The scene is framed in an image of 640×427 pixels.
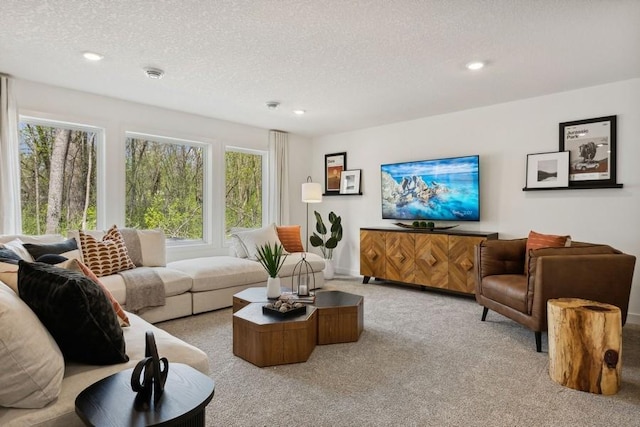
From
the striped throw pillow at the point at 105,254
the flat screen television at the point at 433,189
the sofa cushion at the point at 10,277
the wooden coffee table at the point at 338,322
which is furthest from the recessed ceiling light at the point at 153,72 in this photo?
Result: the flat screen television at the point at 433,189

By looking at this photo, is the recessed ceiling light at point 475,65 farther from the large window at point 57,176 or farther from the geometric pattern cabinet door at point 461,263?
the large window at point 57,176

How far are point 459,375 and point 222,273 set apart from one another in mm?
2525

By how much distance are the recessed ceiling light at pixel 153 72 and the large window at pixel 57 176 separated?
129 cm

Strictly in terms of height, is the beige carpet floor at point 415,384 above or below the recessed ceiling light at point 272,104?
below

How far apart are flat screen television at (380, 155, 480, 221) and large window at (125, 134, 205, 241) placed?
8.82 ft

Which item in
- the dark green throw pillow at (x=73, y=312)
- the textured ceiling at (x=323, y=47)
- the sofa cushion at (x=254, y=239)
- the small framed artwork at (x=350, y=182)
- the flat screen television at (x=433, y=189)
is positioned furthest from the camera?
the small framed artwork at (x=350, y=182)

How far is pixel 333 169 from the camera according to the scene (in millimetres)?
6168

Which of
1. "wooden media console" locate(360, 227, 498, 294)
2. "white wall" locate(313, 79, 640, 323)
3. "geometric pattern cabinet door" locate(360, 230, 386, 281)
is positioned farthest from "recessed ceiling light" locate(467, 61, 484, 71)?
"geometric pattern cabinet door" locate(360, 230, 386, 281)

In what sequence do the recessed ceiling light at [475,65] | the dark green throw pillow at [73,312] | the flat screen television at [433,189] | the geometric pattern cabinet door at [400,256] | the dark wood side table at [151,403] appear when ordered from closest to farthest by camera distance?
the dark wood side table at [151,403], the dark green throw pillow at [73,312], the recessed ceiling light at [475,65], the flat screen television at [433,189], the geometric pattern cabinet door at [400,256]

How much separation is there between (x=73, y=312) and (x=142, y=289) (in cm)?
208

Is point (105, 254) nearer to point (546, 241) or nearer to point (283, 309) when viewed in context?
point (283, 309)

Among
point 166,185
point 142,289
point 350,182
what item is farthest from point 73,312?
point 350,182

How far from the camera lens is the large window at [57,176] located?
378 centimetres

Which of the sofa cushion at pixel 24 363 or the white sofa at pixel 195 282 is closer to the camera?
the sofa cushion at pixel 24 363
